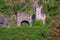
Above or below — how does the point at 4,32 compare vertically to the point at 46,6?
below

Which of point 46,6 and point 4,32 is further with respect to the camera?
point 46,6

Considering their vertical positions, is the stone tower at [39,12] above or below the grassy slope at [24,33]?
above

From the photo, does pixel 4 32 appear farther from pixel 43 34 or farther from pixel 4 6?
pixel 4 6

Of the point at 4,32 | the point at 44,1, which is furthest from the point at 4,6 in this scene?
Result: the point at 4,32

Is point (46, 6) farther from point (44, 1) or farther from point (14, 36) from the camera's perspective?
point (14, 36)

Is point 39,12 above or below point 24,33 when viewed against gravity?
above

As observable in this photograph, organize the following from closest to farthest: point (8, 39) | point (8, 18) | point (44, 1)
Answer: point (8, 39) < point (8, 18) < point (44, 1)

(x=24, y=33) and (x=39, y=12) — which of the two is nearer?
(x=24, y=33)

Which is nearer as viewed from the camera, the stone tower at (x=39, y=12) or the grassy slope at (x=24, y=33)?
the grassy slope at (x=24, y=33)

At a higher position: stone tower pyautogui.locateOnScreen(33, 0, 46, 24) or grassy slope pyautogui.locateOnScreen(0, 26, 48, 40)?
stone tower pyautogui.locateOnScreen(33, 0, 46, 24)

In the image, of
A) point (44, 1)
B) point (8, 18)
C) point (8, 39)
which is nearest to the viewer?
point (8, 39)

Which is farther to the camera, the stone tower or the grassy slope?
the stone tower
